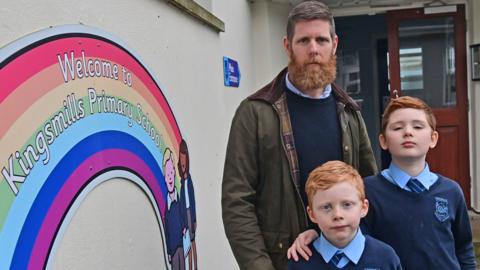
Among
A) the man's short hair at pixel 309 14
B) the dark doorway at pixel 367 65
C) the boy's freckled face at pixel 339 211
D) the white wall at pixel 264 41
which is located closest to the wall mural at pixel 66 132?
the man's short hair at pixel 309 14

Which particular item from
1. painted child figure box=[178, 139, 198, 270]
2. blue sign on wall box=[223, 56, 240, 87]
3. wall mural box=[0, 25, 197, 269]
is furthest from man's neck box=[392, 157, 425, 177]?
blue sign on wall box=[223, 56, 240, 87]

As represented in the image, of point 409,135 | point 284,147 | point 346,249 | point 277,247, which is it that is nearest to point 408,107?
point 409,135

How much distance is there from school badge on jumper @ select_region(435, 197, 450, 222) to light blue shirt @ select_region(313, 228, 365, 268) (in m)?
0.34

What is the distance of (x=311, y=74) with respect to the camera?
1943 millimetres

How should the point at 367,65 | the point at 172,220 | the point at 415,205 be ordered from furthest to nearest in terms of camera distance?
the point at 367,65
the point at 172,220
the point at 415,205

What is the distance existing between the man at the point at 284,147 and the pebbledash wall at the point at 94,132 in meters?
0.41

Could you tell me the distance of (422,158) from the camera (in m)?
1.98

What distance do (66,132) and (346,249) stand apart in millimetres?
970

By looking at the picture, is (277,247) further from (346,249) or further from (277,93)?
(277,93)


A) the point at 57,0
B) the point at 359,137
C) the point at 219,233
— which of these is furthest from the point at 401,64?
the point at 57,0

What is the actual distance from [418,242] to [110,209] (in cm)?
112

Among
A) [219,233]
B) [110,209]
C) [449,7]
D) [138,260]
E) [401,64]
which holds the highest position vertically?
[449,7]

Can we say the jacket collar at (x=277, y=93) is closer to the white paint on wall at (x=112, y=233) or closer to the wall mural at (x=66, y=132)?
the wall mural at (x=66, y=132)

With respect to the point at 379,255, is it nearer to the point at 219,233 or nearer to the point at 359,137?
the point at 359,137
